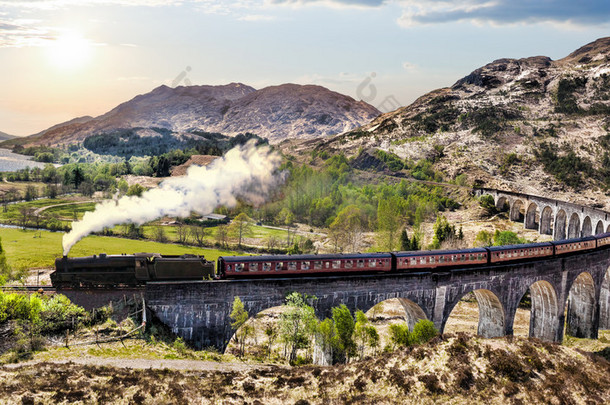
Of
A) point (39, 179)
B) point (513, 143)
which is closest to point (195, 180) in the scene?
point (39, 179)

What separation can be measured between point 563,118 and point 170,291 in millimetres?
154566

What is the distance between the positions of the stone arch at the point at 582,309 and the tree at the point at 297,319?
1233 inches

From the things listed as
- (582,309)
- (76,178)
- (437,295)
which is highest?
(76,178)

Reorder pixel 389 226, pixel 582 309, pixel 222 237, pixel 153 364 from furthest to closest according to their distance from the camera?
pixel 222 237 → pixel 389 226 → pixel 582 309 → pixel 153 364

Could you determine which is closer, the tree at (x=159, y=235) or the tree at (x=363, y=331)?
the tree at (x=363, y=331)

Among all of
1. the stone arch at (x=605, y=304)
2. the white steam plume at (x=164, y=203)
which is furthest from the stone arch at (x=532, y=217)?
the white steam plume at (x=164, y=203)

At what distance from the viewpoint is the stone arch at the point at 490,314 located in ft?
134

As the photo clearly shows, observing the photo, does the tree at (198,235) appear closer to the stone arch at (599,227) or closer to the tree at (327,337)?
the tree at (327,337)

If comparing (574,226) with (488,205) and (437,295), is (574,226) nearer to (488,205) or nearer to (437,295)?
(488,205)

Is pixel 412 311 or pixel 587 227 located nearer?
pixel 412 311

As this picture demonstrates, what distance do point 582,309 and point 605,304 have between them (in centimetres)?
500

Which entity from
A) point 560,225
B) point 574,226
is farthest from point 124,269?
point 560,225

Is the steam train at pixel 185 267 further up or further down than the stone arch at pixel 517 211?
further up

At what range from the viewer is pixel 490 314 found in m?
42.4
